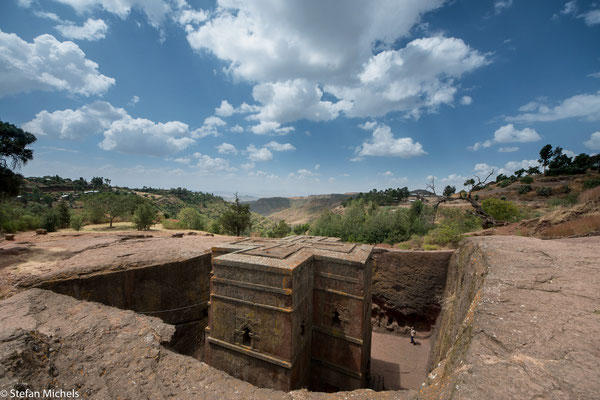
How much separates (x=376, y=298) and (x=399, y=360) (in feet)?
10.2

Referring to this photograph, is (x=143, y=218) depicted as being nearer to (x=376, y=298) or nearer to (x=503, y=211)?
(x=376, y=298)

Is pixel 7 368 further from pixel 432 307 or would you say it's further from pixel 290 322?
pixel 432 307

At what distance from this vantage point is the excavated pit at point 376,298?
8031mm

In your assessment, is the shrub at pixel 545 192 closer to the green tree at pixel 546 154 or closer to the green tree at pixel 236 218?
the green tree at pixel 546 154

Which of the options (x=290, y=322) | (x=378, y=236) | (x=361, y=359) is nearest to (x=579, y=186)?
(x=378, y=236)

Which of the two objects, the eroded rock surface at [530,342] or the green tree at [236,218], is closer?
the eroded rock surface at [530,342]

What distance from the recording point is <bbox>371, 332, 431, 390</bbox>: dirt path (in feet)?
33.4

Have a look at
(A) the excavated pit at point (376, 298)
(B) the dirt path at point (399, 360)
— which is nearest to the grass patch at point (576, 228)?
(A) the excavated pit at point (376, 298)

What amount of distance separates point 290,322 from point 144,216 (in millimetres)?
27352

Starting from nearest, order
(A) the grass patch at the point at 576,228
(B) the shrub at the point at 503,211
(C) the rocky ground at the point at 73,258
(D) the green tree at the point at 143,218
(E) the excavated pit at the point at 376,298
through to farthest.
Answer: (C) the rocky ground at the point at 73,258, (E) the excavated pit at the point at 376,298, (A) the grass patch at the point at 576,228, (B) the shrub at the point at 503,211, (D) the green tree at the point at 143,218

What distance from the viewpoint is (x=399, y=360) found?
11.5 meters

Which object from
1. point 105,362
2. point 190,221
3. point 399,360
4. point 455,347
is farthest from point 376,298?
point 190,221

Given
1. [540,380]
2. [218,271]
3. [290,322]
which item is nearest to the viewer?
[540,380]

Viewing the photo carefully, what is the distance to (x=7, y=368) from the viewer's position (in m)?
2.94
